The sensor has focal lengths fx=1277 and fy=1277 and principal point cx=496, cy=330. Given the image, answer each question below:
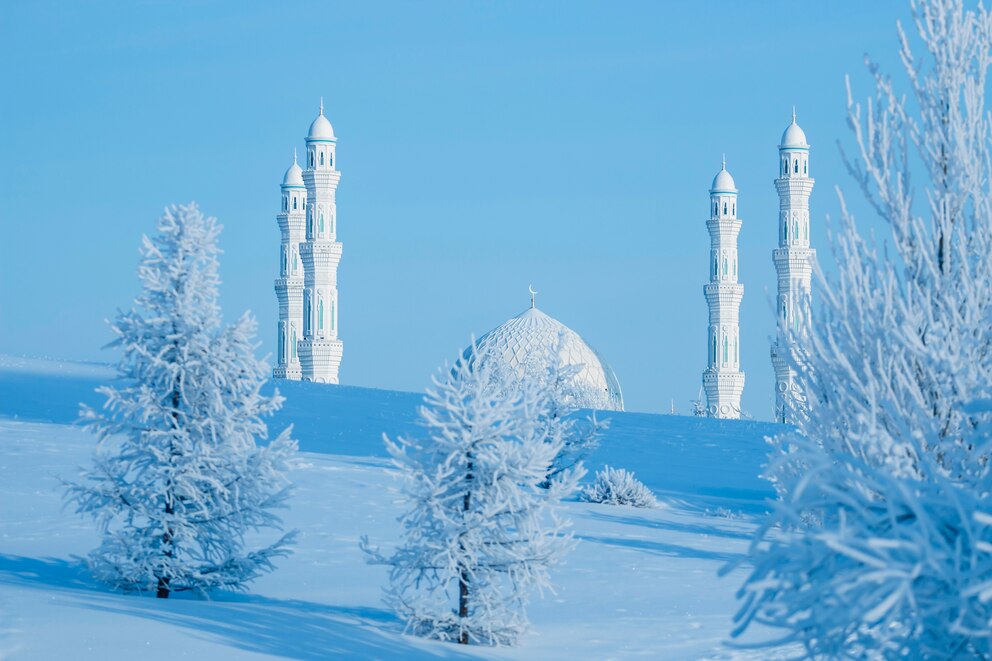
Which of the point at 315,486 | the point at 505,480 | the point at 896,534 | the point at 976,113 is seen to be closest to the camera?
the point at 896,534

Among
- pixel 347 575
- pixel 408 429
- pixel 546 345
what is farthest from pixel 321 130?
pixel 347 575

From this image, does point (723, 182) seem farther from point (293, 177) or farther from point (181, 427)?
point (181, 427)

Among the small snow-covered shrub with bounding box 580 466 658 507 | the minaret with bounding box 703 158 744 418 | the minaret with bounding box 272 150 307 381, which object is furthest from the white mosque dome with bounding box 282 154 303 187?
the small snow-covered shrub with bounding box 580 466 658 507

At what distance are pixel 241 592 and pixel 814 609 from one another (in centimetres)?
938

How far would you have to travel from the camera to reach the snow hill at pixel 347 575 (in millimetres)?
9039

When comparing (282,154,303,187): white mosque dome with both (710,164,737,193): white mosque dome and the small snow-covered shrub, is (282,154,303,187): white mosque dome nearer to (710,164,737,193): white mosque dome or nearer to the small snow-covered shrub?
(710,164,737,193): white mosque dome

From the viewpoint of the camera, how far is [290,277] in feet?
168

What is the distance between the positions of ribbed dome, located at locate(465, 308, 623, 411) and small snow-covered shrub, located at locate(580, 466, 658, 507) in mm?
27687

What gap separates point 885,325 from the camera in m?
7.85

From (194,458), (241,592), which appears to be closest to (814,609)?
(194,458)

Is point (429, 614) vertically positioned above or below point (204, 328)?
below

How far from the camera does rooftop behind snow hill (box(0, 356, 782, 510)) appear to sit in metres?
23.1

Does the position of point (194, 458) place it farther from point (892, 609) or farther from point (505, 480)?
point (892, 609)

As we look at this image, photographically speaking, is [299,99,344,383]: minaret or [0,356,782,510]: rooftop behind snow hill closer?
[0,356,782,510]: rooftop behind snow hill
